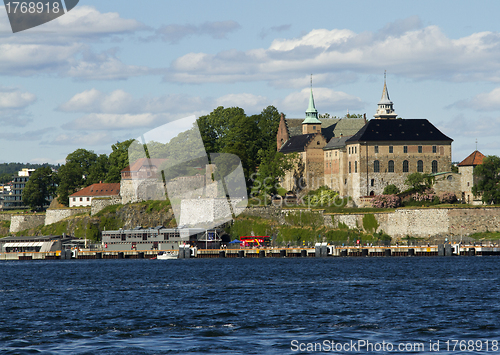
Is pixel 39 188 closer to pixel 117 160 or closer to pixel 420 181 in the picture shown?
pixel 117 160

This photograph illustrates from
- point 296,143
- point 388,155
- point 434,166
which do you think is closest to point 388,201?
point 388,155

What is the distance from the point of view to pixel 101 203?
12200 centimetres

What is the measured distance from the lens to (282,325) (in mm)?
35906

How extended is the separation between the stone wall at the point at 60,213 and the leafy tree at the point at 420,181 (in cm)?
5355

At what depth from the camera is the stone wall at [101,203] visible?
12162 cm

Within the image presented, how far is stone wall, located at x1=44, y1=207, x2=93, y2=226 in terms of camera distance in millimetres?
126000

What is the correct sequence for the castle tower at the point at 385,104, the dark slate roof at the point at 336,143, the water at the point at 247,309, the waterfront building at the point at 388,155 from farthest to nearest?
the castle tower at the point at 385,104 < the dark slate roof at the point at 336,143 < the waterfront building at the point at 388,155 < the water at the point at 247,309

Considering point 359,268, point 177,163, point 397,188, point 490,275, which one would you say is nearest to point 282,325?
point 490,275

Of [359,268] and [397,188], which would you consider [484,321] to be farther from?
[397,188]

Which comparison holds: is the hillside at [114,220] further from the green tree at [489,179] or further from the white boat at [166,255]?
the green tree at [489,179]

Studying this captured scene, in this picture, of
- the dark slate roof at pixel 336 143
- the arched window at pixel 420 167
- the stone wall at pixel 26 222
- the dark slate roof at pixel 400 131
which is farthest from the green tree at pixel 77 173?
the arched window at pixel 420 167

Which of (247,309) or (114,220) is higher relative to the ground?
(114,220)

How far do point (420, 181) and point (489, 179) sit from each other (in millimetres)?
10340

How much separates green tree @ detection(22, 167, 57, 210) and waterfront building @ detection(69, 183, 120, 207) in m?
16.4
